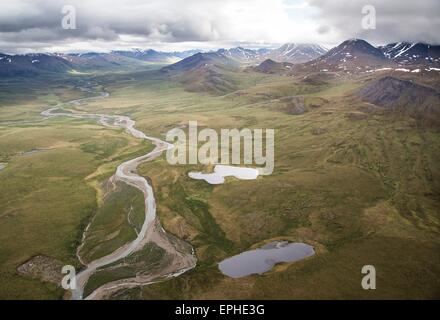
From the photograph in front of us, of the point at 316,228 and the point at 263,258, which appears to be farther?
the point at 316,228

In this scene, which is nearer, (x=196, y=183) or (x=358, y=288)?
(x=358, y=288)

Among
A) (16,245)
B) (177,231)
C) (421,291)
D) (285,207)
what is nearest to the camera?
(421,291)

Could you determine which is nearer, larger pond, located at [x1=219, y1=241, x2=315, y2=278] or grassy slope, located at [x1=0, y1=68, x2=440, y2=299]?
grassy slope, located at [x1=0, y1=68, x2=440, y2=299]

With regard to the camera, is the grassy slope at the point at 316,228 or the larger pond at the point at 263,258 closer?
the grassy slope at the point at 316,228

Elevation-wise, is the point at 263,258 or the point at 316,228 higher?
the point at 316,228
